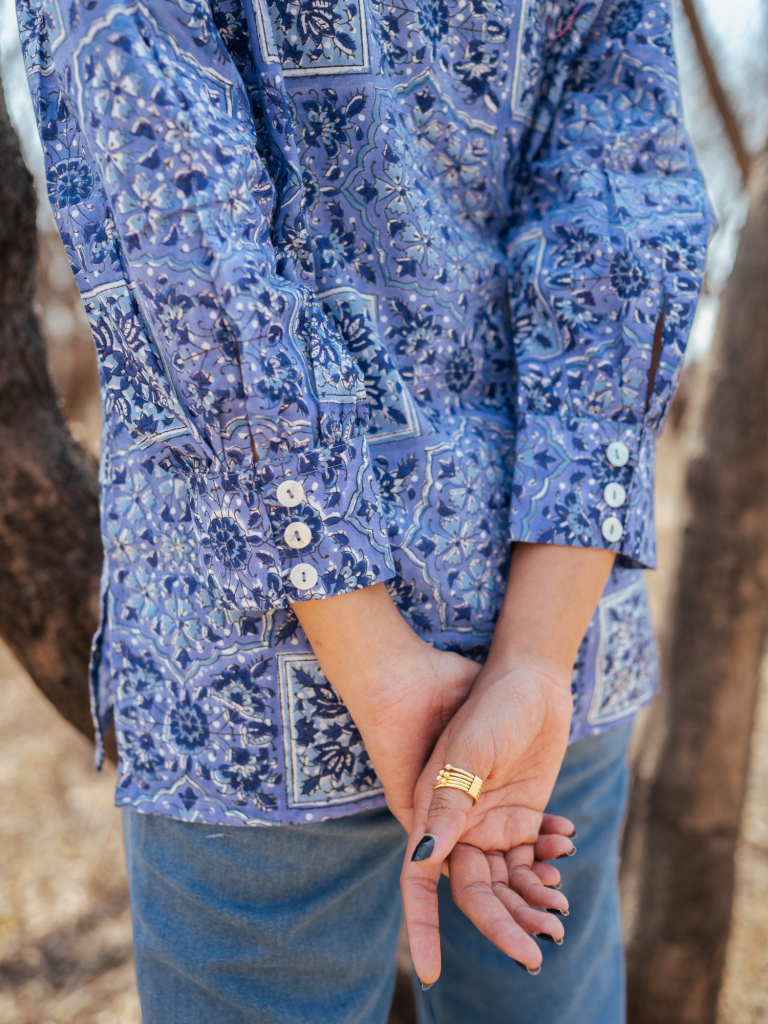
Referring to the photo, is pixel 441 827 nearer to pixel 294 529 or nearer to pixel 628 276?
pixel 294 529

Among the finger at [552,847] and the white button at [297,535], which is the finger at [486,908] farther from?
the white button at [297,535]

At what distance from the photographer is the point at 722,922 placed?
6.44ft

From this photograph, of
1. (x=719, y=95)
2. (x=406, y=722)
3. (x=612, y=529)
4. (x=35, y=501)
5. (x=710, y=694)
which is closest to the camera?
(x=406, y=722)

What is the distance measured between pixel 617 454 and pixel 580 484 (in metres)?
0.07

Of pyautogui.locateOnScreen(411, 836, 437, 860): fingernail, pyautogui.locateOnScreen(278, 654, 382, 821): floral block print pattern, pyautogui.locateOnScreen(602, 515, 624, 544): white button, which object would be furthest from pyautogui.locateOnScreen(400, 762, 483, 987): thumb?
pyautogui.locateOnScreen(602, 515, 624, 544): white button

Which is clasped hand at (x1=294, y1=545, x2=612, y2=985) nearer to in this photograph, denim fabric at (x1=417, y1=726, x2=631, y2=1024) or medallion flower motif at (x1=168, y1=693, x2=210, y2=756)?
medallion flower motif at (x1=168, y1=693, x2=210, y2=756)

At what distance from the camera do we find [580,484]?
0.90 m

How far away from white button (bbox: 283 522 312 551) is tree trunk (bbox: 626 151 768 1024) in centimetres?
148

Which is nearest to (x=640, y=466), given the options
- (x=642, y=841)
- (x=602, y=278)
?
(x=602, y=278)

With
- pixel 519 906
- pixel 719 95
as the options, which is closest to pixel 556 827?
pixel 519 906

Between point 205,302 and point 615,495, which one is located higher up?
point 205,302

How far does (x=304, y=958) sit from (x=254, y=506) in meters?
0.56

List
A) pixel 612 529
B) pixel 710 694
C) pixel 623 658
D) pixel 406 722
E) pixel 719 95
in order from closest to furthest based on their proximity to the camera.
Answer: pixel 406 722
pixel 612 529
pixel 623 658
pixel 710 694
pixel 719 95

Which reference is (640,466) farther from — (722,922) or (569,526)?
(722,922)
